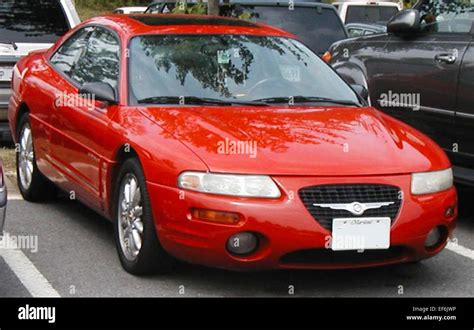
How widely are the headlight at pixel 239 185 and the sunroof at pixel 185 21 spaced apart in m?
2.07

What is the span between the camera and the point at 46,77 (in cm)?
807

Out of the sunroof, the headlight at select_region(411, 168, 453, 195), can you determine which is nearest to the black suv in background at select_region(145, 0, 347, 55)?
the sunroof

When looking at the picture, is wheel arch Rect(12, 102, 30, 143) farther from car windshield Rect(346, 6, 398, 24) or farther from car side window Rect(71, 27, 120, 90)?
car windshield Rect(346, 6, 398, 24)

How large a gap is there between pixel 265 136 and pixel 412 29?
2.70 meters

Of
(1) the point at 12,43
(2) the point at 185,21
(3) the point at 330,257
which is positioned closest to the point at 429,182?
(3) the point at 330,257

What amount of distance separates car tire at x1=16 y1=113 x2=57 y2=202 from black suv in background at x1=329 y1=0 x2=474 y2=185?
8.89 feet

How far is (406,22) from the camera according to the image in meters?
8.27

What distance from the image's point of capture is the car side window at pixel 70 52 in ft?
25.8

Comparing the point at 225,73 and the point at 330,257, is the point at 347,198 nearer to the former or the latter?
the point at 330,257

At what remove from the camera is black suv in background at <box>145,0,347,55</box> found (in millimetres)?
12602

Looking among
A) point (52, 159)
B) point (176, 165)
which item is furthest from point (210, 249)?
point (52, 159)

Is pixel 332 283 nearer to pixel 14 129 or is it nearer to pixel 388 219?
pixel 388 219

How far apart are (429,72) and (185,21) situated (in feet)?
6.22

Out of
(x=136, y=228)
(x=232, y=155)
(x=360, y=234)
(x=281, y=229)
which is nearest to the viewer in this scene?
(x=281, y=229)
